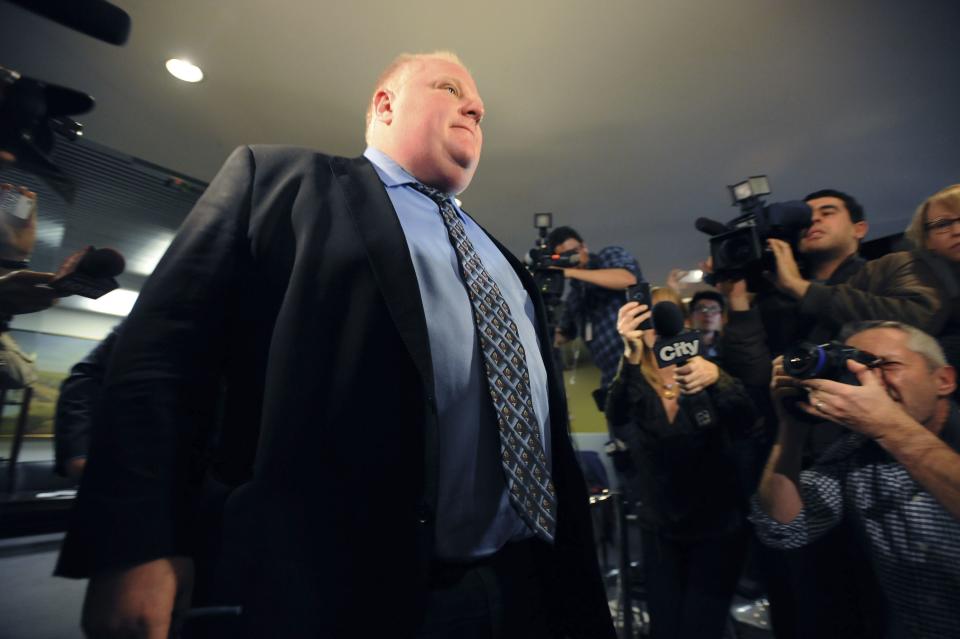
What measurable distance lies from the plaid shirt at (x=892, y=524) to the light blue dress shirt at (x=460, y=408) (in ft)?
4.34

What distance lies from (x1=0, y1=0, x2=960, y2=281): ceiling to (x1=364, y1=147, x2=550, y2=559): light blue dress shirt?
7.37ft

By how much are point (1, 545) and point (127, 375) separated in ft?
14.9

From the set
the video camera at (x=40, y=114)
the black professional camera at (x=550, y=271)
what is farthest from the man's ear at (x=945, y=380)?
the video camera at (x=40, y=114)

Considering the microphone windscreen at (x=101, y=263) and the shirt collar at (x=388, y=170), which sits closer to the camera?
the microphone windscreen at (x=101, y=263)

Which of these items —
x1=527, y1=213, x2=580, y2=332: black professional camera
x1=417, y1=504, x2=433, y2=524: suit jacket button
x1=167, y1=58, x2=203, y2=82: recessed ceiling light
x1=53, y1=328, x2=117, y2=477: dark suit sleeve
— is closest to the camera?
x1=417, y1=504, x2=433, y2=524: suit jacket button

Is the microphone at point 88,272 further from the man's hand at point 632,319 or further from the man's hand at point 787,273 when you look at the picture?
the man's hand at point 787,273

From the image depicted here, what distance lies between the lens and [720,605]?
6.20ft

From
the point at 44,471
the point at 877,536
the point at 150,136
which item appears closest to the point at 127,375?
the point at 877,536

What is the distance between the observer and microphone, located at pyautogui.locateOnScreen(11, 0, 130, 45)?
54 centimetres

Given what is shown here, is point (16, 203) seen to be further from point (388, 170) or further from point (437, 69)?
point (437, 69)

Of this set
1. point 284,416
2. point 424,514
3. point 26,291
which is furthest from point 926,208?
point 26,291

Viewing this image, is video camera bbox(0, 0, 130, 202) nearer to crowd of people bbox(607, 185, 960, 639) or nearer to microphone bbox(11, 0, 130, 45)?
microphone bbox(11, 0, 130, 45)

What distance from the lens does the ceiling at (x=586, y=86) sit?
264cm

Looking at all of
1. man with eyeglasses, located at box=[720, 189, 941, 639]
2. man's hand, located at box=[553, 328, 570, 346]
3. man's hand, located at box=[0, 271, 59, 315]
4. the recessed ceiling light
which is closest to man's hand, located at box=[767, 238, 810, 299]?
man with eyeglasses, located at box=[720, 189, 941, 639]
